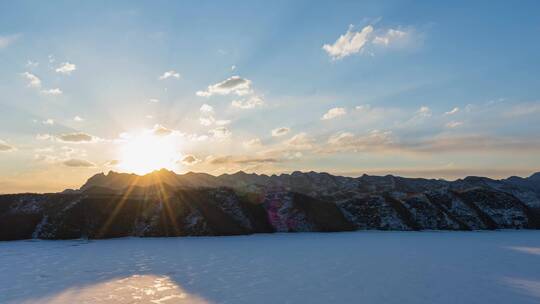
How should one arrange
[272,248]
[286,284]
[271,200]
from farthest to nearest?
[271,200], [272,248], [286,284]

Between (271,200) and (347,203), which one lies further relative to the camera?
(347,203)

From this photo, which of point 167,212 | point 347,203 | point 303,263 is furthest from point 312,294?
point 347,203

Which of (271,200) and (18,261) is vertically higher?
(271,200)

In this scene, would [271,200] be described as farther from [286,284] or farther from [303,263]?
[286,284]

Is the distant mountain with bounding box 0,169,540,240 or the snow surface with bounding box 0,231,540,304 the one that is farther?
the distant mountain with bounding box 0,169,540,240

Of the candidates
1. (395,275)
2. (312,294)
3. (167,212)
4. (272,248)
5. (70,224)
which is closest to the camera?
(312,294)

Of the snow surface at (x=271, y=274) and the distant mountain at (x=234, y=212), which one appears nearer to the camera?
the snow surface at (x=271, y=274)

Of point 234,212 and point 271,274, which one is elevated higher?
point 234,212

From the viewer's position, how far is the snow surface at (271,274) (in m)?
15.9

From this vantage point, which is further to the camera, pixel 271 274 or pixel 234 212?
pixel 234 212

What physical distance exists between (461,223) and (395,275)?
41.9m

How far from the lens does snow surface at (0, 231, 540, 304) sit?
15.9m

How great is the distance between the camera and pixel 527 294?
16.4 m

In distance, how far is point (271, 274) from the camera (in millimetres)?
20484
